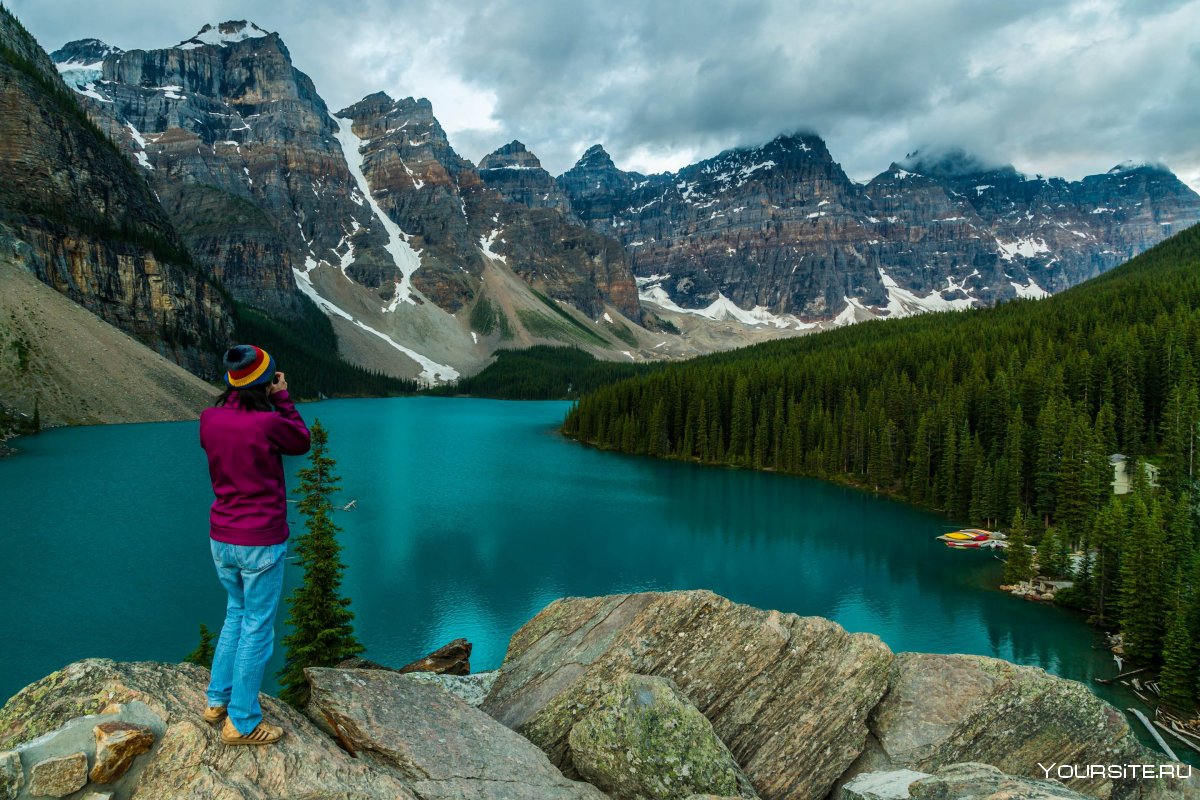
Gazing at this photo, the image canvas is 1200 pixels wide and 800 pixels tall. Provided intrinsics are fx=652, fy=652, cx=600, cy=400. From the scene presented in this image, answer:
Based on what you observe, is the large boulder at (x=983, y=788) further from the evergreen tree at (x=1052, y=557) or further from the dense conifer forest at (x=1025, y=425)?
the evergreen tree at (x=1052, y=557)

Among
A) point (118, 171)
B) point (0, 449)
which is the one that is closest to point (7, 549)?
point (0, 449)

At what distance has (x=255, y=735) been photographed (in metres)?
6.39

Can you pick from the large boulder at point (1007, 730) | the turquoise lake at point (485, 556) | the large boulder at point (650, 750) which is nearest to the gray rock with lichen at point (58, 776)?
the large boulder at point (650, 750)

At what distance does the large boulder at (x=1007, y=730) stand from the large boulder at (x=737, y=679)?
0.47 meters

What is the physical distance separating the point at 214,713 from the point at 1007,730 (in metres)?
11.3

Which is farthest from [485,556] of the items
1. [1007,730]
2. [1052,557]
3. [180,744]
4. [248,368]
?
[248,368]

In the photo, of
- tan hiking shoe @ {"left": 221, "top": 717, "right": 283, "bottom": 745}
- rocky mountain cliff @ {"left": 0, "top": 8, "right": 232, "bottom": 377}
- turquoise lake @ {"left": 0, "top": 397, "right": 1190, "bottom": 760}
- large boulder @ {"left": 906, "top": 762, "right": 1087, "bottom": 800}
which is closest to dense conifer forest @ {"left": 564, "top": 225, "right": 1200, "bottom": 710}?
turquoise lake @ {"left": 0, "top": 397, "right": 1190, "bottom": 760}

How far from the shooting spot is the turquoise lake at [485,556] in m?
28.2

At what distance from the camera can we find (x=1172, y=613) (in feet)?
81.3

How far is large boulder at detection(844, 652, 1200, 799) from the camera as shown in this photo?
1003 cm

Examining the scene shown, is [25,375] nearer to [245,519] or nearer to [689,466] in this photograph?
[689,466]

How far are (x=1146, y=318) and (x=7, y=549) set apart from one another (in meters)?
105

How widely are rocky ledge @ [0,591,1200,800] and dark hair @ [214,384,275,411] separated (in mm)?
3026

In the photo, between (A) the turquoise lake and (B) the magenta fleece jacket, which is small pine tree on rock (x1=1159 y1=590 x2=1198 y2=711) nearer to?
(A) the turquoise lake
